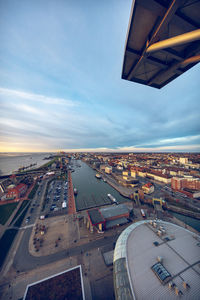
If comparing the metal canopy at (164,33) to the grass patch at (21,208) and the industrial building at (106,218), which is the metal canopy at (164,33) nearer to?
the industrial building at (106,218)

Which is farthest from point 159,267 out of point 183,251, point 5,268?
point 5,268

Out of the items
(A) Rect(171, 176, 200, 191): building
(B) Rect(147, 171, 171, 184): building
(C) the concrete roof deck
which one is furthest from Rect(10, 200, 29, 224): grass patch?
(B) Rect(147, 171, 171, 184): building

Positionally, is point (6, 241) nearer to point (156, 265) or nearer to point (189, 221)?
point (156, 265)

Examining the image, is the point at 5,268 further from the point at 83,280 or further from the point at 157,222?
the point at 157,222

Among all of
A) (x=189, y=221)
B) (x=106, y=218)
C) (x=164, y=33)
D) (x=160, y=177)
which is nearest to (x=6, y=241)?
(x=106, y=218)

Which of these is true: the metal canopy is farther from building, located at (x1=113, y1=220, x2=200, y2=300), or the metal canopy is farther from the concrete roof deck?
the concrete roof deck

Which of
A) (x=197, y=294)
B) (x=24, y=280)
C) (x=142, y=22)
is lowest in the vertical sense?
(x=24, y=280)
